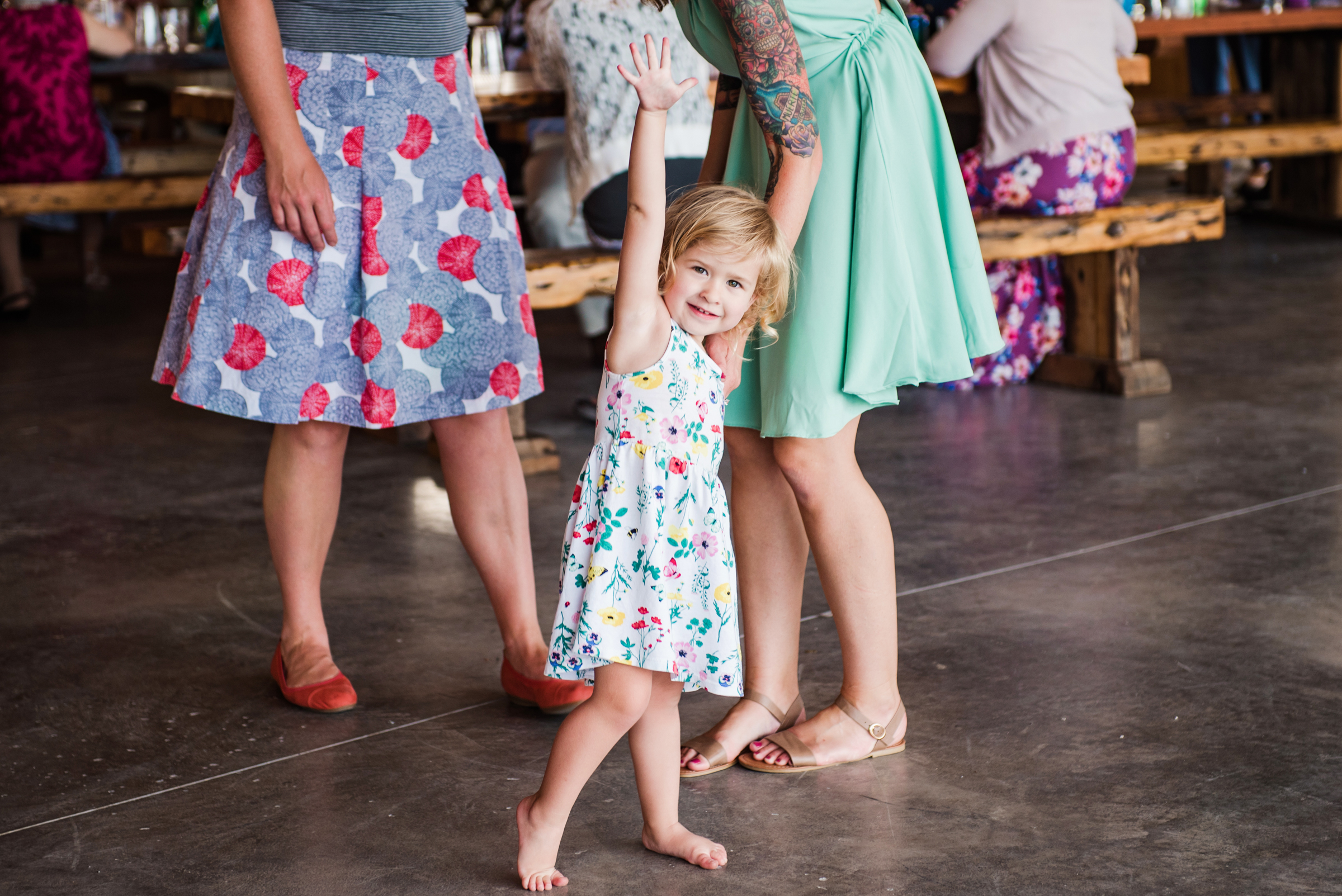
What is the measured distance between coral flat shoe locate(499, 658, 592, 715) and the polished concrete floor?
0.03 m

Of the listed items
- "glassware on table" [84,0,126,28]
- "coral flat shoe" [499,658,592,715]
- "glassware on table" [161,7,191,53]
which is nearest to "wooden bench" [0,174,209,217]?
"glassware on table" [84,0,126,28]

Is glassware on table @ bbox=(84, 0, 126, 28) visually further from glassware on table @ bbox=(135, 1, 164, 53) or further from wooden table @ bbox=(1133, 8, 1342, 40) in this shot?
wooden table @ bbox=(1133, 8, 1342, 40)

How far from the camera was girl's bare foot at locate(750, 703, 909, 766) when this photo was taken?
1966 millimetres

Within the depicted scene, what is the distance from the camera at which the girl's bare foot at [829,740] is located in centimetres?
197

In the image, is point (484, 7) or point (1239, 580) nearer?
point (1239, 580)

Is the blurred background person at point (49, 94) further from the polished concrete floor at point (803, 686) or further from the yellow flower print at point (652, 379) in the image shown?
the yellow flower print at point (652, 379)

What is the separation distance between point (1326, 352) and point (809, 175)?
320 cm

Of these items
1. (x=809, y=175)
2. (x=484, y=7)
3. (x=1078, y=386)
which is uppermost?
(x=484, y=7)

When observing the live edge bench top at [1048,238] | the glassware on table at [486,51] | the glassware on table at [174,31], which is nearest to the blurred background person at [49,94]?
the glassware on table at [174,31]

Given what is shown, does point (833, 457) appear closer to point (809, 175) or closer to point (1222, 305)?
point (809, 175)

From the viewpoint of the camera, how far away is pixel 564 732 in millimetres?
1653

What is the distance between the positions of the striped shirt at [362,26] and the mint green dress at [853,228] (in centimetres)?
44

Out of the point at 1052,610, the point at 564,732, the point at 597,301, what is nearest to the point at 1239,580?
the point at 1052,610

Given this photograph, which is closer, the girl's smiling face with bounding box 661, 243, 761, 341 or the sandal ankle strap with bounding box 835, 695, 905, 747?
the girl's smiling face with bounding box 661, 243, 761, 341
